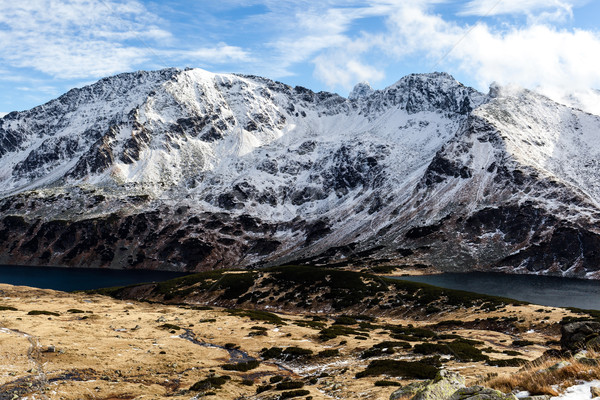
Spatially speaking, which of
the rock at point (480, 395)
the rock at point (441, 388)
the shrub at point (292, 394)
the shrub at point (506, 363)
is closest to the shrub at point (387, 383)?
the shrub at point (292, 394)

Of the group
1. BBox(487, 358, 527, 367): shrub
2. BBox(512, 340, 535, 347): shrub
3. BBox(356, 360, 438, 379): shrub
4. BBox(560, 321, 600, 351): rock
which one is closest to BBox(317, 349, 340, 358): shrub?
BBox(356, 360, 438, 379): shrub

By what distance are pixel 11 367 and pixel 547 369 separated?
4006 cm

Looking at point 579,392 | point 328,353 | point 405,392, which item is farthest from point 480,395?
point 328,353

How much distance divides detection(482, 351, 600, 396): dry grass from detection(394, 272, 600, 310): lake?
12925cm

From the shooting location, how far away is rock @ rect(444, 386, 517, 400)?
12.9 meters

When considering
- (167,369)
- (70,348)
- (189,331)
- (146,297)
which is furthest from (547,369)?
(146,297)

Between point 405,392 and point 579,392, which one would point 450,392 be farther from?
point 579,392

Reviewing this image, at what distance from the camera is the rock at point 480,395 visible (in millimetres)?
12867

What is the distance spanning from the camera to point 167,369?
41.1m

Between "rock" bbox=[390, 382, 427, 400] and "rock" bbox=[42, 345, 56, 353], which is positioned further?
"rock" bbox=[42, 345, 56, 353]

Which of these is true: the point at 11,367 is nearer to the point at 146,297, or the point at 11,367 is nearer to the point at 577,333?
the point at 577,333

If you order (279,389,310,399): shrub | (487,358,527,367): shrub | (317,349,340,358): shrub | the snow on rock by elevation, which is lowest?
(317,349,340,358): shrub

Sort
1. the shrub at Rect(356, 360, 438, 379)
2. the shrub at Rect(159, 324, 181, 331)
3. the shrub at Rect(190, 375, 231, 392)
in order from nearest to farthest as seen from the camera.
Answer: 1. the shrub at Rect(190, 375, 231, 392)
2. the shrub at Rect(356, 360, 438, 379)
3. the shrub at Rect(159, 324, 181, 331)

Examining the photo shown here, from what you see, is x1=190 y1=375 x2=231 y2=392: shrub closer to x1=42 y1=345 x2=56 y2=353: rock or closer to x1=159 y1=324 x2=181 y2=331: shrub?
x1=42 y1=345 x2=56 y2=353: rock
